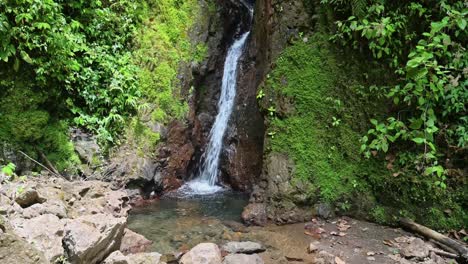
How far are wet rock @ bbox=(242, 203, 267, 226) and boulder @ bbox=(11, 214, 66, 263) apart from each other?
3.32 meters

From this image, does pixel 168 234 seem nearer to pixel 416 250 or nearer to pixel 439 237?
pixel 416 250

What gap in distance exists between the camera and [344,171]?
21.6 feet

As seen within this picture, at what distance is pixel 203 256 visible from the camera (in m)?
4.84

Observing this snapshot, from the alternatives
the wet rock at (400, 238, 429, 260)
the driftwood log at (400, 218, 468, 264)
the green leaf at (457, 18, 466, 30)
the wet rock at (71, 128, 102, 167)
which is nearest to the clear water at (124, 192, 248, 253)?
the wet rock at (71, 128, 102, 167)

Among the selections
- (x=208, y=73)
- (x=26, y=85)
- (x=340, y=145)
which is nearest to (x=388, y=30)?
(x=340, y=145)

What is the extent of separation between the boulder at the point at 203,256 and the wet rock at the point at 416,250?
277 cm

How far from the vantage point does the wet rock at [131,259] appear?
416cm

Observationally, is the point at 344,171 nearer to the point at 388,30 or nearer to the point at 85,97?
the point at 388,30

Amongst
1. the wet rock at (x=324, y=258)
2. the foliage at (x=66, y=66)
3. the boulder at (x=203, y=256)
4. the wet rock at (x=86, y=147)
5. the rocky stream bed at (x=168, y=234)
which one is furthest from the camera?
the wet rock at (x=86, y=147)

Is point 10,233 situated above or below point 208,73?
below

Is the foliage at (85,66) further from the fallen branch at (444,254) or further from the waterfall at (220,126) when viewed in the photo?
the fallen branch at (444,254)

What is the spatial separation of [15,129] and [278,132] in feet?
16.3

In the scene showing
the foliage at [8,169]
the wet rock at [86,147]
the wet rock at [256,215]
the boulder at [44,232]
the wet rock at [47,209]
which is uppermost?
the wet rock at [86,147]

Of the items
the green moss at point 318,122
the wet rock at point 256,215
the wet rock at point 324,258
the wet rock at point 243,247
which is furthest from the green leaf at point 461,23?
the wet rock at point 243,247
